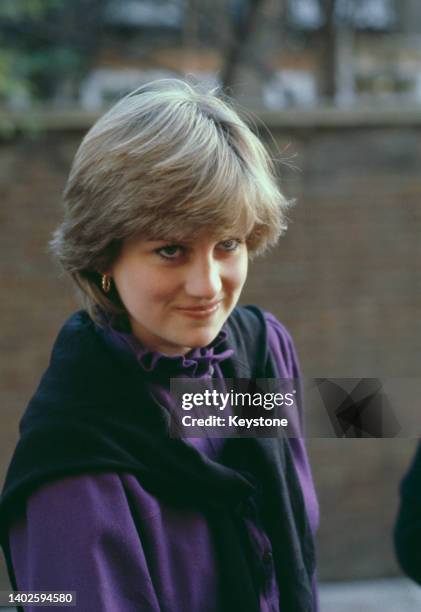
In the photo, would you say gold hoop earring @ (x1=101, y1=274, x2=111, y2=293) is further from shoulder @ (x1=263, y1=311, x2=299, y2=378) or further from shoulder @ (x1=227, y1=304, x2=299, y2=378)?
shoulder @ (x1=263, y1=311, x2=299, y2=378)

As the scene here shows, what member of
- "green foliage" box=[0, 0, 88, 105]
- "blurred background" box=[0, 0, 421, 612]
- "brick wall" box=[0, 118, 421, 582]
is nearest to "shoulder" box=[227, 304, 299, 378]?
"blurred background" box=[0, 0, 421, 612]

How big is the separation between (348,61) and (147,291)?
907 centimetres

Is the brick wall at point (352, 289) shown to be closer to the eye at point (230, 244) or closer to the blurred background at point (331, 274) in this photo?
the blurred background at point (331, 274)

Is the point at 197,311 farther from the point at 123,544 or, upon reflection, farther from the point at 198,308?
the point at 123,544

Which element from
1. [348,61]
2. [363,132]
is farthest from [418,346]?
[348,61]

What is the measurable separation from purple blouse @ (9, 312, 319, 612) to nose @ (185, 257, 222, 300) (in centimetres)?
14

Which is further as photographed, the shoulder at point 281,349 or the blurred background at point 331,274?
the blurred background at point 331,274

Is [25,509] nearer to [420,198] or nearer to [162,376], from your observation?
[162,376]

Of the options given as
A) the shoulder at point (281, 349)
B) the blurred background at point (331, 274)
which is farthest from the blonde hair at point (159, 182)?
the blurred background at point (331, 274)

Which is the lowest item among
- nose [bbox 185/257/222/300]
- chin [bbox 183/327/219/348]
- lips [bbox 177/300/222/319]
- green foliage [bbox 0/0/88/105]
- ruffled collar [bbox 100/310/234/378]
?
ruffled collar [bbox 100/310/234/378]

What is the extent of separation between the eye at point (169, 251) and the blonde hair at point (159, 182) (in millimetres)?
21

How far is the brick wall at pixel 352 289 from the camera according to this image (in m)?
4.44

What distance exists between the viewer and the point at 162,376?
4.18 ft

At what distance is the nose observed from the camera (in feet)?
3.88
